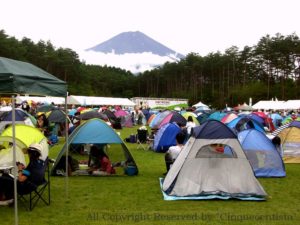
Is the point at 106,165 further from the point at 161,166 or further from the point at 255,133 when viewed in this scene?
the point at 255,133

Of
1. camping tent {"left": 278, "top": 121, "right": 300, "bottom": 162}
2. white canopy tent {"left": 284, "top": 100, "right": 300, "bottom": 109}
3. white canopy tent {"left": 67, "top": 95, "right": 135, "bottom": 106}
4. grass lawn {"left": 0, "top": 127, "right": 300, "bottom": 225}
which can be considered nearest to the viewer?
grass lawn {"left": 0, "top": 127, "right": 300, "bottom": 225}

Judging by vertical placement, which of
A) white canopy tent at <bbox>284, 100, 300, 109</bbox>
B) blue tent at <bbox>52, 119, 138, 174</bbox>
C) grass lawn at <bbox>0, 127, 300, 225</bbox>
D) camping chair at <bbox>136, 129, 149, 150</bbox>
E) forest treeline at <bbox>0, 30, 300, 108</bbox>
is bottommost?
grass lawn at <bbox>0, 127, 300, 225</bbox>

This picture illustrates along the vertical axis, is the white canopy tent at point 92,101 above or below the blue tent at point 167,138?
above

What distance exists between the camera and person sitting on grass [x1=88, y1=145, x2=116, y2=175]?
993 cm

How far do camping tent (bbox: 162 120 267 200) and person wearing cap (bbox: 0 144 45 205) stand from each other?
252cm

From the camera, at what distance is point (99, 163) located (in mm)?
10164

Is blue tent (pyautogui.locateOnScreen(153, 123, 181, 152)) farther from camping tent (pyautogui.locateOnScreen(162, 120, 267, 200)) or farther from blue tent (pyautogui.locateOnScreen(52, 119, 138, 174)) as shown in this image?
camping tent (pyautogui.locateOnScreen(162, 120, 267, 200))

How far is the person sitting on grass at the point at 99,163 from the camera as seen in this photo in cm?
993

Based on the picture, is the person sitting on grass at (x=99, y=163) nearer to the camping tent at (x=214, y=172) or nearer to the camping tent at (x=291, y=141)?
the camping tent at (x=214, y=172)

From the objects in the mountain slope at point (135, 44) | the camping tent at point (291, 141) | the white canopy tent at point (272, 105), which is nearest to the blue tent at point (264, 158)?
the camping tent at point (291, 141)

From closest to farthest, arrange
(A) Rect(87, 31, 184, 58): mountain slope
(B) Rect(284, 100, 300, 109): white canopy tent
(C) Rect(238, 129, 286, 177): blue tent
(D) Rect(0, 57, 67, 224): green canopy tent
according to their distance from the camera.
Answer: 1. (D) Rect(0, 57, 67, 224): green canopy tent
2. (C) Rect(238, 129, 286, 177): blue tent
3. (B) Rect(284, 100, 300, 109): white canopy tent
4. (A) Rect(87, 31, 184, 58): mountain slope

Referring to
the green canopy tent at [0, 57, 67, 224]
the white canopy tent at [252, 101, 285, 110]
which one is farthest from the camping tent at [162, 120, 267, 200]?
the white canopy tent at [252, 101, 285, 110]

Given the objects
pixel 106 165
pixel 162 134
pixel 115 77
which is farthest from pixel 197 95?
pixel 106 165

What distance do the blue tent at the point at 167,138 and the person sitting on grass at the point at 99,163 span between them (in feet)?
15.2
